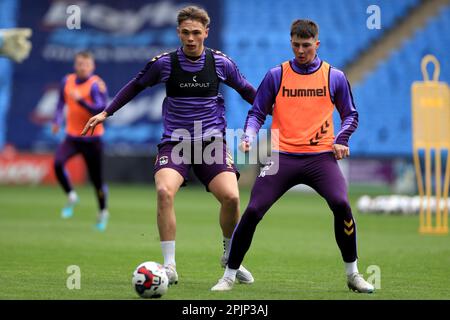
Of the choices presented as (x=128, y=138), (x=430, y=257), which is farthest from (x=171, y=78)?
(x=128, y=138)

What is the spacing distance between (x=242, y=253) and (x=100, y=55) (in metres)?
25.0

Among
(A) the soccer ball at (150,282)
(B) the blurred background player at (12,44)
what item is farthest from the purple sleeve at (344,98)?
(B) the blurred background player at (12,44)

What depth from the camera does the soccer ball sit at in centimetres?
764

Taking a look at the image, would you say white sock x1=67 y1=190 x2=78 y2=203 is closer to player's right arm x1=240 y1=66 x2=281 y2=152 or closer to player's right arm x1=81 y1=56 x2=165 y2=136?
player's right arm x1=81 y1=56 x2=165 y2=136

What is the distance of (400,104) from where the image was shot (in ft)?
102

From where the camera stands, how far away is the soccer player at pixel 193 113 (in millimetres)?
8898

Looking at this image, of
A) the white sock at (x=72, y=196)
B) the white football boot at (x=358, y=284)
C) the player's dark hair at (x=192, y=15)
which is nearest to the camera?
the white football boot at (x=358, y=284)

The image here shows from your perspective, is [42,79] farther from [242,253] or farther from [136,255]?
[242,253]

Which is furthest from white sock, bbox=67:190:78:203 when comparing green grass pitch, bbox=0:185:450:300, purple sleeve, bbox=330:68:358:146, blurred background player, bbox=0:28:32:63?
purple sleeve, bbox=330:68:358:146

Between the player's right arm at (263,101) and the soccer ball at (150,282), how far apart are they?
1457 millimetres

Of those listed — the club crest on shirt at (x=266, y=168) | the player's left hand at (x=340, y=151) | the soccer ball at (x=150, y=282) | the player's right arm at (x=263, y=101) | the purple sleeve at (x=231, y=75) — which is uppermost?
the purple sleeve at (x=231, y=75)

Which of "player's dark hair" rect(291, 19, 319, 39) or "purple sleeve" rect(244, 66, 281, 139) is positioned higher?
"player's dark hair" rect(291, 19, 319, 39)

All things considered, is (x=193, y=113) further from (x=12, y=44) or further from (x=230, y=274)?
(x=12, y=44)

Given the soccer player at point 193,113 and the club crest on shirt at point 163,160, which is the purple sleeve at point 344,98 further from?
the club crest on shirt at point 163,160
